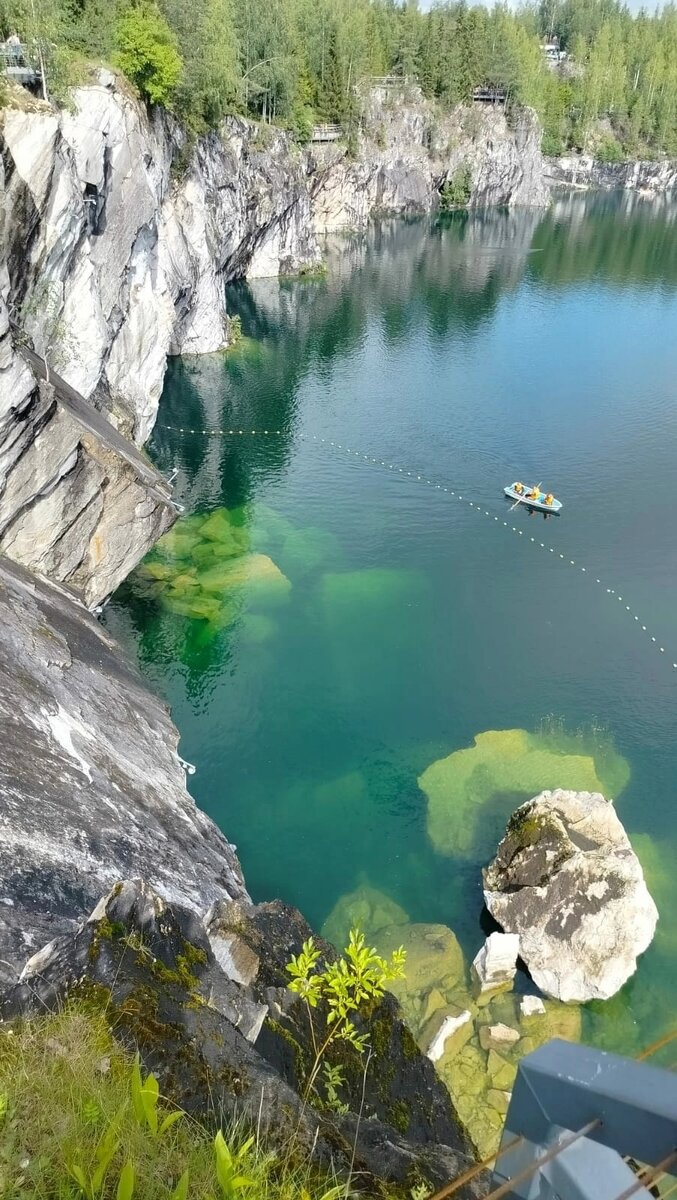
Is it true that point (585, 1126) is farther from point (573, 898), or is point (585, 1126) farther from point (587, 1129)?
point (573, 898)

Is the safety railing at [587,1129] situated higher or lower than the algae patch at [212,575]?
higher

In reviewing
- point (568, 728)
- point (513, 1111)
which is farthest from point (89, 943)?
point (568, 728)

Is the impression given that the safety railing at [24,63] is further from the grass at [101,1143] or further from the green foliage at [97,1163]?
the green foliage at [97,1163]

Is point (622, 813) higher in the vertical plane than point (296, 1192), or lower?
lower

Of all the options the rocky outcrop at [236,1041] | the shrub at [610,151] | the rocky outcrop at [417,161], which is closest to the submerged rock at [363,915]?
the rocky outcrop at [236,1041]

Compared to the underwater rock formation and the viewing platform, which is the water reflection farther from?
the underwater rock formation

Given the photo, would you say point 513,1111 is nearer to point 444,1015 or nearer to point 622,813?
point 444,1015
